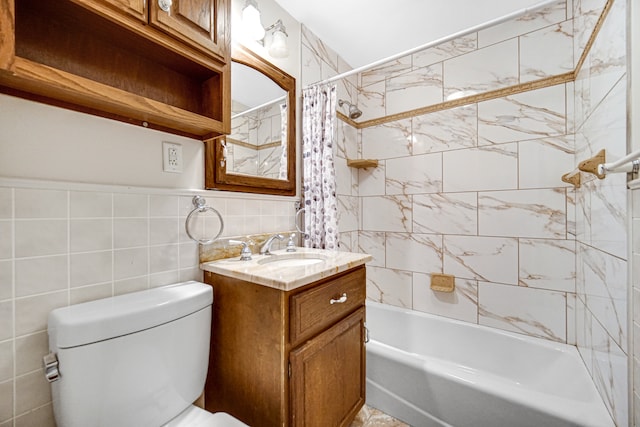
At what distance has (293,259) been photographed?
1.41 meters

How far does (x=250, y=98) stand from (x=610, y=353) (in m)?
1.94

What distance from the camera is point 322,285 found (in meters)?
1.00

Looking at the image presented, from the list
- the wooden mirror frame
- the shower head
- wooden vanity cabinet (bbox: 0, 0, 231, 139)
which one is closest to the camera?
wooden vanity cabinet (bbox: 0, 0, 231, 139)

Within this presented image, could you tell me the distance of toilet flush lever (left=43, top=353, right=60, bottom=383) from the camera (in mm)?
654

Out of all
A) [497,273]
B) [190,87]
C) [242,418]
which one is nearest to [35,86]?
[190,87]

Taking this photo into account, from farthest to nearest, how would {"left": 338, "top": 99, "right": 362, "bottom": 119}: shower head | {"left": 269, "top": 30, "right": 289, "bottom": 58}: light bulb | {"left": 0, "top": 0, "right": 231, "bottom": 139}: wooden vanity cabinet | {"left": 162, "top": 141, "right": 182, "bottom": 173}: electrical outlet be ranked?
1. {"left": 338, "top": 99, "right": 362, "bottom": 119}: shower head
2. {"left": 269, "top": 30, "right": 289, "bottom": 58}: light bulb
3. {"left": 162, "top": 141, "right": 182, "bottom": 173}: electrical outlet
4. {"left": 0, "top": 0, "right": 231, "bottom": 139}: wooden vanity cabinet

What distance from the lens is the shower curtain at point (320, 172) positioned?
1641mm

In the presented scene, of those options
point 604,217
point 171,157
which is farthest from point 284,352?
point 604,217

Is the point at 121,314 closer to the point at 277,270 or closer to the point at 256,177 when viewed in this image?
the point at 277,270

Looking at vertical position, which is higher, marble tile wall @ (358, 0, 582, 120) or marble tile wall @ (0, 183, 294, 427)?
marble tile wall @ (358, 0, 582, 120)

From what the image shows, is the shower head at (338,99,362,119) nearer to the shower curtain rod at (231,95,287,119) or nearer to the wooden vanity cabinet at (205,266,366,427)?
the shower curtain rod at (231,95,287,119)

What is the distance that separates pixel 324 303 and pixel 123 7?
3.63 feet

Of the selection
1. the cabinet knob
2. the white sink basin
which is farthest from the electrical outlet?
the white sink basin

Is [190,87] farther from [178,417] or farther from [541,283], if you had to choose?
[541,283]
